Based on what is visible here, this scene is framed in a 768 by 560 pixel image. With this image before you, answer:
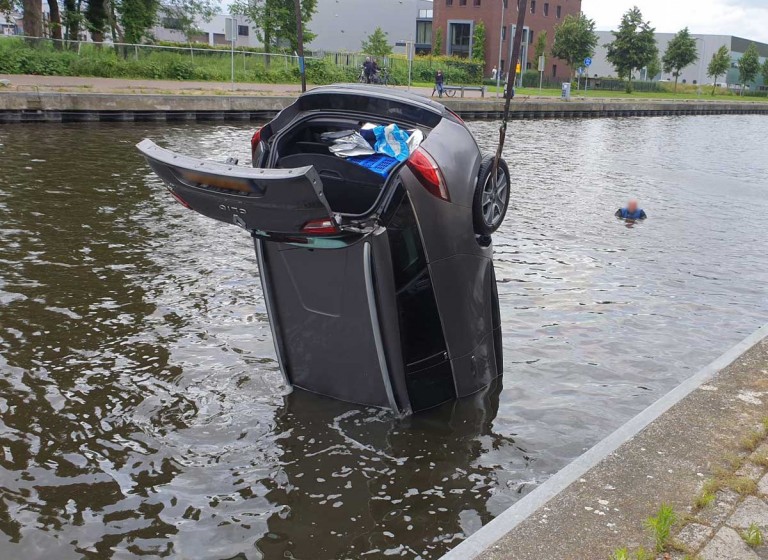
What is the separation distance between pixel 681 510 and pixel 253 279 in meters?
5.26

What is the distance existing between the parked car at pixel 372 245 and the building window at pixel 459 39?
68.5m

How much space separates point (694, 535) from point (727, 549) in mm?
120

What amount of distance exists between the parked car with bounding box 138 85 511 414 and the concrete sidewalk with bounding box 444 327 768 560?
1.19 m

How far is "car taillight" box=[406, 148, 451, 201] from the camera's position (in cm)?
385

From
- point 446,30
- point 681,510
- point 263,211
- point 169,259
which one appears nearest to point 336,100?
point 263,211

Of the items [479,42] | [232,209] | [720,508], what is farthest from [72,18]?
[720,508]

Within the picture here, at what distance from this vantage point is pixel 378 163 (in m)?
4.03

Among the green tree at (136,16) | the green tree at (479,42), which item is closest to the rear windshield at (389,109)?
the green tree at (136,16)

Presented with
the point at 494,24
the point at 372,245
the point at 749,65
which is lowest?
the point at 372,245

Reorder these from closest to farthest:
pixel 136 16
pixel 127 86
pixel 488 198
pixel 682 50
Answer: pixel 488 198, pixel 127 86, pixel 136 16, pixel 682 50

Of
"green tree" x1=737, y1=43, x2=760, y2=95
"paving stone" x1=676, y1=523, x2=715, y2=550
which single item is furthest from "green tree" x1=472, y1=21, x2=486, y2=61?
"paving stone" x1=676, y1=523, x2=715, y2=550

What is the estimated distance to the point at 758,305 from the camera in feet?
24.4

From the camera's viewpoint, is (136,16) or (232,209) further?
(136,16)

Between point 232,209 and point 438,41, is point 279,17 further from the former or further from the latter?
point 232,209
